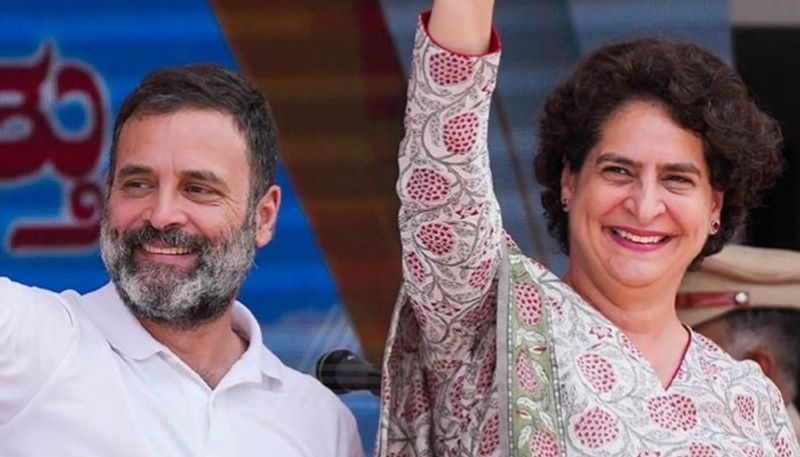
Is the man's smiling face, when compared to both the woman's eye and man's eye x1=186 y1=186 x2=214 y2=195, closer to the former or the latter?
man's eye x1=186 y1=186 x2=214 y2=195

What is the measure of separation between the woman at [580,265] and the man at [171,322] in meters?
0.28

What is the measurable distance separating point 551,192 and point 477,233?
1.42 ft

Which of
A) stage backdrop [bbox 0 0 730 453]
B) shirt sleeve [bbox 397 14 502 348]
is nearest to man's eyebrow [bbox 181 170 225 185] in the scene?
shirt sleeve [bbox 397 14 502 348]

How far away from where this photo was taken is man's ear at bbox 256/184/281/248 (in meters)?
3.13

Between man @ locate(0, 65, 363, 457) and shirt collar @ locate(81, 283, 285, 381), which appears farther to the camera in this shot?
shirt collar @ locate(81, 283, 285, 381)

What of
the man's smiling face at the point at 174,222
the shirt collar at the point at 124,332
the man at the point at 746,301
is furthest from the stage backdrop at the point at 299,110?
the man's smiling face at the point at 174,222

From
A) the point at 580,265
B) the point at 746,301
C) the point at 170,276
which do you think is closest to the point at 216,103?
the point at 170,276

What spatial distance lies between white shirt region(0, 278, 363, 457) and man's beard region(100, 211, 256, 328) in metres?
0.05

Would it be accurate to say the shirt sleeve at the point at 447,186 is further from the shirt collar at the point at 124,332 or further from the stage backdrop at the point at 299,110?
the stage backdrop at the point at 299,110

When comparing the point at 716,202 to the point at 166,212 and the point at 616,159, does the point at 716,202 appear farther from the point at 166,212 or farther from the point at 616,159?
the point at 166,212

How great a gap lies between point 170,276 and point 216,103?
32cm

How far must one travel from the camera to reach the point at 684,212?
3000 millimetres

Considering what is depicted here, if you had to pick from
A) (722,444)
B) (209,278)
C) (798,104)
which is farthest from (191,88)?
(798,104)

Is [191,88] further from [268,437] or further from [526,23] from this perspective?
[526,23]
